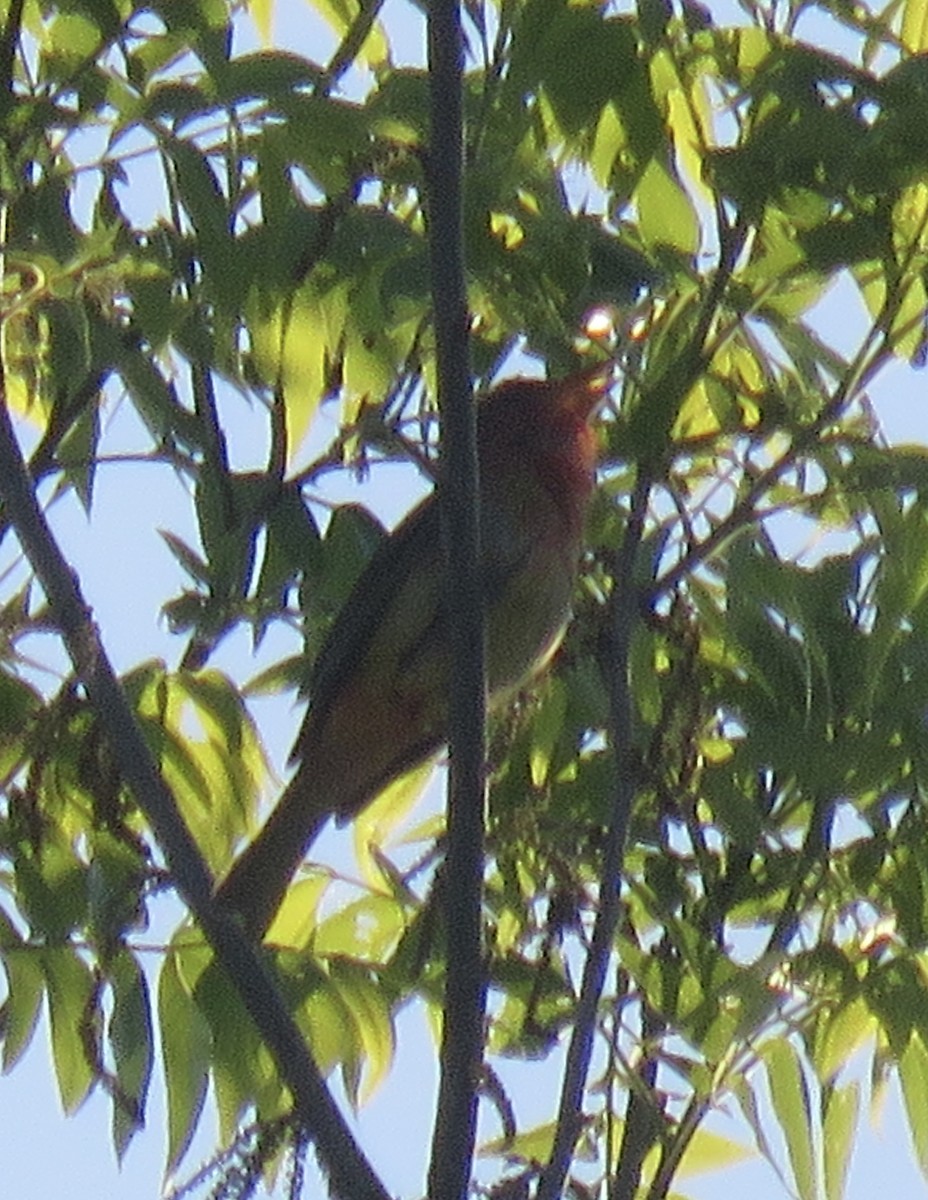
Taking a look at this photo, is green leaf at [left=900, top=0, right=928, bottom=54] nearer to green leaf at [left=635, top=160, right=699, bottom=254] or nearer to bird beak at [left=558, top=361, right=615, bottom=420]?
green leaf at [left=635, top=160, right=699, bottom=254]

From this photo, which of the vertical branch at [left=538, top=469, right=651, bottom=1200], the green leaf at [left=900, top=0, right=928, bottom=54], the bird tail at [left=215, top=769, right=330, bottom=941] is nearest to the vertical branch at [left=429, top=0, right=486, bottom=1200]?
the vertical branch at [left=538, top=469, right=651, bottom=1200]

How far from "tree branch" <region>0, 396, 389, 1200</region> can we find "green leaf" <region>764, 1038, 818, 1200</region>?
2.49 feet

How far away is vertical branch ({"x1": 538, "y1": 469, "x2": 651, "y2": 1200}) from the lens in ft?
8.84

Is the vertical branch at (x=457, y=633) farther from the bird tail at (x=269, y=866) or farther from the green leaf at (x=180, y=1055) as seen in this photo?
the green leaf at (x=180, y=1055)

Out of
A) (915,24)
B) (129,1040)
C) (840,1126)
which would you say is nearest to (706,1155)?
(840,1126)

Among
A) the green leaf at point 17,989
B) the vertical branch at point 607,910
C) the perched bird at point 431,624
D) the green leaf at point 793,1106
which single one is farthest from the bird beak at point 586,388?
the green leaf at point 17,989

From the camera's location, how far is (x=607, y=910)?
275cm

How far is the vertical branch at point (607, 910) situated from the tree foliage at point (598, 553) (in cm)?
4

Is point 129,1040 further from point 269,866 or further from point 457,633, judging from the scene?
point 457,633

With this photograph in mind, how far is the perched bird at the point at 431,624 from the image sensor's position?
4.05 meters

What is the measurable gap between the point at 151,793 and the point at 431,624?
1.64 metres

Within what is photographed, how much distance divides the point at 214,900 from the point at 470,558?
495mm

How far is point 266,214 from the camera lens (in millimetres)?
2898

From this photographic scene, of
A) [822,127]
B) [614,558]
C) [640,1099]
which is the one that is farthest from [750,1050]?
[822,127]
